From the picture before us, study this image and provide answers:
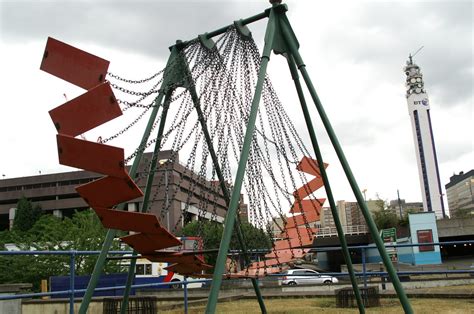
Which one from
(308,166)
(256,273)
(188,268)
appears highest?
(308,166)

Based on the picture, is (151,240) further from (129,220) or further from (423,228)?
(423,228)

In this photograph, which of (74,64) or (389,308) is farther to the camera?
(389,308)

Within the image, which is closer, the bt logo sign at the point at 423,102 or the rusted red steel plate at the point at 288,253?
the rusted red steel plate at the point at 288,253

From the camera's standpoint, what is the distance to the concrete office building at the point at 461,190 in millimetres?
107463

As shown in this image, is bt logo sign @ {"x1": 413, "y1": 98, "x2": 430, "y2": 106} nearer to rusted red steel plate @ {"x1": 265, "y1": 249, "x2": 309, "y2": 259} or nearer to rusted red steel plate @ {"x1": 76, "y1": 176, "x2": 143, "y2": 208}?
rusted red steel plate @ {"x1": 265, "y1": 249, "x2": 309, "y2": 259}

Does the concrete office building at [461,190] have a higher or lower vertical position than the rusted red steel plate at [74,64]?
higher

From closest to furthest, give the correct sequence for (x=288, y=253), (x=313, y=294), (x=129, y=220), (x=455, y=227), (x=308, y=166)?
1. (x=129, y=220)
2. (x=288, y=253)
3. (x=308, y=166)
4. (x=313, y=294)
5. (x=455, y=227)

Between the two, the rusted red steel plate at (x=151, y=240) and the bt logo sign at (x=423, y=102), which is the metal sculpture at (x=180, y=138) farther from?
the bt logo sign at (x=423, y=102)

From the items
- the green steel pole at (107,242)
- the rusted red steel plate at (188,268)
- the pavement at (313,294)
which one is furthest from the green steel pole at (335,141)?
the pavement at (313,294)

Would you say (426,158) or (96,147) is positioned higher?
(426,158)

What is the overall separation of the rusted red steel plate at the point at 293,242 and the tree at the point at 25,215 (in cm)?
6142

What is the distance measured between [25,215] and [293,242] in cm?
6363

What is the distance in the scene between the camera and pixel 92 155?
10.9ft

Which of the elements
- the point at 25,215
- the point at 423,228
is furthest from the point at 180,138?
the point at 25,215
